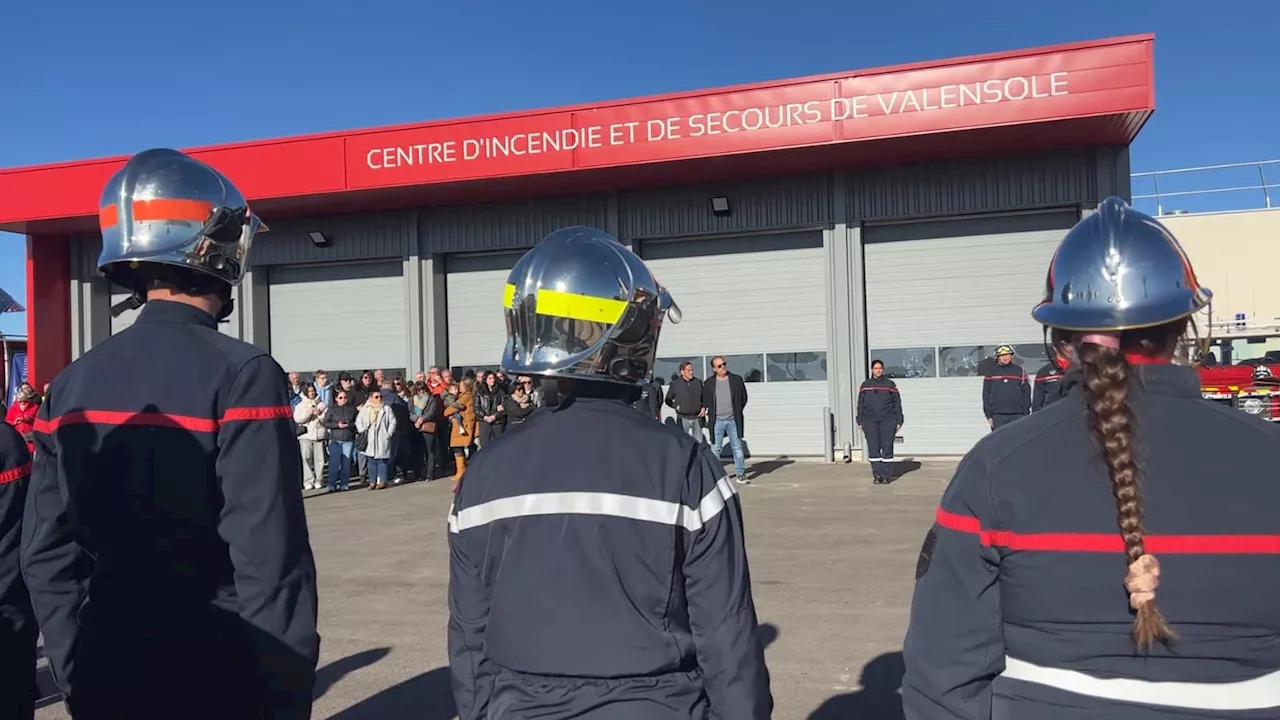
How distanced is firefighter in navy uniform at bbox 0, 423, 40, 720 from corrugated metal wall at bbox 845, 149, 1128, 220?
46.7ft

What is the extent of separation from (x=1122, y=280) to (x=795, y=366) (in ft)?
49.0

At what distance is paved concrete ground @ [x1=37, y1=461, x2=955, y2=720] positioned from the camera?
4.83m

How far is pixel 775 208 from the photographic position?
1636 centimetres

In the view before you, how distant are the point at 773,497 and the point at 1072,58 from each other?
26.0 feet

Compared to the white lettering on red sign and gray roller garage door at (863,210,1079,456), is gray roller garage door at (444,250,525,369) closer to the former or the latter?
the white lettering on red sign

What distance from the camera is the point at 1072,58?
1327 centimetres

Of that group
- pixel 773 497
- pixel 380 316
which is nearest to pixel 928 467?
pixel 773 497

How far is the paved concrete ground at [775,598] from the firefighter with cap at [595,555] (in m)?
2.80

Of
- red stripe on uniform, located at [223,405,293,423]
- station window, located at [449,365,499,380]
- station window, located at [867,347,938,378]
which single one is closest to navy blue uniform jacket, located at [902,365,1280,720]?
red stripe on uniform, located at [223,405,293,423]

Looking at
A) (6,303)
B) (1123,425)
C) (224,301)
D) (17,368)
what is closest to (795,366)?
(6,303)

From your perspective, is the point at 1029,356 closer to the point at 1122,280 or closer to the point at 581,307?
the point at 1122,280

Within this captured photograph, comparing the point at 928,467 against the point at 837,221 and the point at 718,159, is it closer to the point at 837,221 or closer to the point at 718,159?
the point at 837,221

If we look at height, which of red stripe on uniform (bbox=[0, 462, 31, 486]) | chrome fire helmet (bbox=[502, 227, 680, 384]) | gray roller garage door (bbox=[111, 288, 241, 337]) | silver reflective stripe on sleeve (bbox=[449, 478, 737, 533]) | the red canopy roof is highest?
the red canopy roof

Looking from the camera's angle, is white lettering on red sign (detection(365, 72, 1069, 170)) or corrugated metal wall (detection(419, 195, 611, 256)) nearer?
white lettering on red sign (detection(365, 72, 1069, 170))
